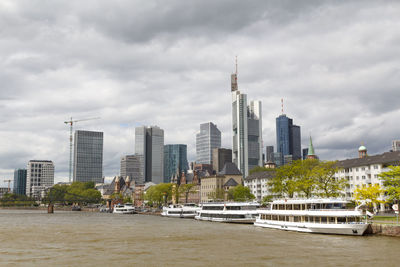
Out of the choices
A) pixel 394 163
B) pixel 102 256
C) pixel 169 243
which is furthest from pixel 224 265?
pixel 394 163

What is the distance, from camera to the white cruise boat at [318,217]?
243 ft

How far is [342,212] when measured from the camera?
74875mm

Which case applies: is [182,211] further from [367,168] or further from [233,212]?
[367,168]

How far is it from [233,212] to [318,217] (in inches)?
1708

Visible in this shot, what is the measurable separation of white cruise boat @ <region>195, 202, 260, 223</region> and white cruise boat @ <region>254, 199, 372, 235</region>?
75.5ft

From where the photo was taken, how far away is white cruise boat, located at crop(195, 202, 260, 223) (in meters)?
118

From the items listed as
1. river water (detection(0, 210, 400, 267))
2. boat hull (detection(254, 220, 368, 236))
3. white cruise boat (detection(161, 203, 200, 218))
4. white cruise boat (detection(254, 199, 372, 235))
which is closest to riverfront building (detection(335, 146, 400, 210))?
white cruise boat (detection(161, 203, 200, 218))

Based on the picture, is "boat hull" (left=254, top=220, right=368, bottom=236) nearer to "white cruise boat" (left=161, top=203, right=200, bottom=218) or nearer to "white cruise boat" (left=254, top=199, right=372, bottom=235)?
"white cruise boat" (left=254, top=199, right=372, bottom=235)

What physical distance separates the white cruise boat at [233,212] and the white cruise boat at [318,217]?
2302 cm

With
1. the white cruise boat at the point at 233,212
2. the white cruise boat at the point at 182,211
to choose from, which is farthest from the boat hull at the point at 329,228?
the white cruise boat at the point at 182,211

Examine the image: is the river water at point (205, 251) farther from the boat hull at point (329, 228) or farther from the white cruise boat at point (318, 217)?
the white cruise boat at point (318, 217)

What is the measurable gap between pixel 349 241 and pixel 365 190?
38.4 metres

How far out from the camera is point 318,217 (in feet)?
262

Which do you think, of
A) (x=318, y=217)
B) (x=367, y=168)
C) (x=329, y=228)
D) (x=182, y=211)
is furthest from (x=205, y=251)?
(x=367, y=168)
